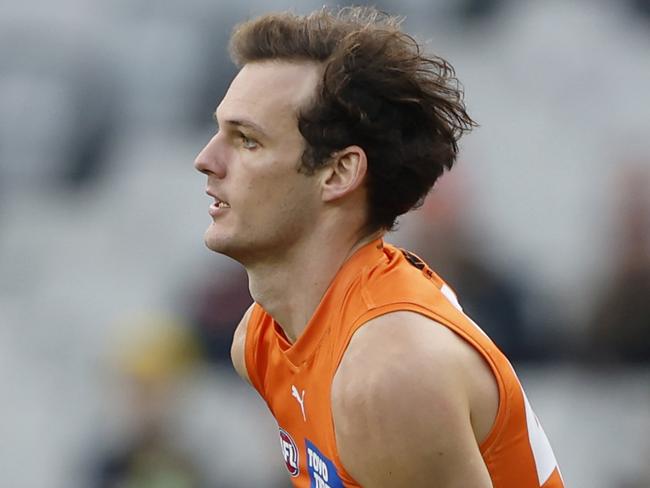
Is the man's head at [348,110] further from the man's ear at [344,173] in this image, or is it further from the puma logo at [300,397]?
the puma logo at [300,397]

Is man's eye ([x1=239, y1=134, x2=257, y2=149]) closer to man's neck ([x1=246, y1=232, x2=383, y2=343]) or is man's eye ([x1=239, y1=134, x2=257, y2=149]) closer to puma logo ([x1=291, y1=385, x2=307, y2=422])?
man's neck ([x1=246, y1=232, x2=383, y2=343])

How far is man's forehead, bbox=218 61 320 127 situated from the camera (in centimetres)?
303

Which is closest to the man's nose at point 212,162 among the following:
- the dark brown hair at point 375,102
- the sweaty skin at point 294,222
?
the sweaty skin at point 294,222

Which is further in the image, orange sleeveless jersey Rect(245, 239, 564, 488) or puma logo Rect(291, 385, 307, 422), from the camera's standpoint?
puma logo Rect(291, 385, 307, 422)

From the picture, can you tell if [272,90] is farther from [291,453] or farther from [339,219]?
[291,453]

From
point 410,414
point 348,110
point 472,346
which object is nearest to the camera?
point 410,414

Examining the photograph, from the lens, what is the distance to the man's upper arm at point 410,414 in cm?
264

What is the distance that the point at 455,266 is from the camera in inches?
226

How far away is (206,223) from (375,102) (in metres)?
3.18

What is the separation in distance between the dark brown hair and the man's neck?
4.7 inches

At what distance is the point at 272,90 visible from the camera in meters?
3.05

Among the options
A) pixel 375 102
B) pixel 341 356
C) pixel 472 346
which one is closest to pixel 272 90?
pixel 375 102

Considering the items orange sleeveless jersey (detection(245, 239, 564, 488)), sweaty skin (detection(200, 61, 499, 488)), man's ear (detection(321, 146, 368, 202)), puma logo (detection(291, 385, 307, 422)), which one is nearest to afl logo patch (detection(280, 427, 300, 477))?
orange sleeveless jersey (detection(245, 239, 564, 488))

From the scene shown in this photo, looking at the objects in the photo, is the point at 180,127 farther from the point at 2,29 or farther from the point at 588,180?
the point at 588,180
